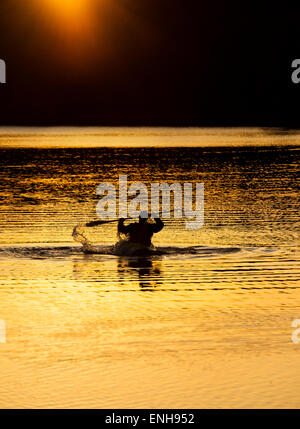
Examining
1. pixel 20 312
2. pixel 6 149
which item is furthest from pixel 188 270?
pixel 6 149

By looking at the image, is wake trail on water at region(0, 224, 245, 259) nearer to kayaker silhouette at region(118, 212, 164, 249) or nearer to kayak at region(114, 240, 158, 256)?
kayak at region(114, 240, 158, 256)

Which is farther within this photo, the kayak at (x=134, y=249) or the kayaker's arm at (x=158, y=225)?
the kayak at (x=134, y=249)

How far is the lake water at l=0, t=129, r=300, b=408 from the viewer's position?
17.4 m

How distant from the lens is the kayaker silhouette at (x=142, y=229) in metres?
30.0

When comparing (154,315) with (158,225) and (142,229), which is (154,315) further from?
(142,229)

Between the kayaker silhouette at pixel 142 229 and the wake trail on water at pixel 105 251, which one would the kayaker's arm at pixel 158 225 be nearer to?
the kayaker silhouette at pixel 142 229

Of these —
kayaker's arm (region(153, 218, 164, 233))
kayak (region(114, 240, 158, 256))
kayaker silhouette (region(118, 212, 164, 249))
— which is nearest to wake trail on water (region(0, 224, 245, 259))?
kayak (region(114, 240, 158, 256))

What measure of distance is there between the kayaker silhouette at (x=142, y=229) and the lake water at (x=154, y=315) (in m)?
0.71

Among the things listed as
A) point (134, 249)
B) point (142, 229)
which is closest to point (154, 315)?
point (142, 229)

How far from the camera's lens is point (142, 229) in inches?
1195

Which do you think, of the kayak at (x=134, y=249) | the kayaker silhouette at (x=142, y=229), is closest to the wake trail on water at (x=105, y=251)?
the kayak at (x=134, y=249)

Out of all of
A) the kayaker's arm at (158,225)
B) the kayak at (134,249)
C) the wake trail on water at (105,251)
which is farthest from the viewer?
the kayak at (134,249)
